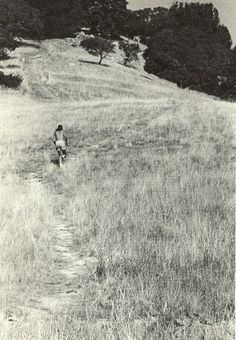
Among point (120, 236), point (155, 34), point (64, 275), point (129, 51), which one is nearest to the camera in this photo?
→ point (64, 275)

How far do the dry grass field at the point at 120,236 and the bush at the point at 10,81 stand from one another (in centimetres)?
2075

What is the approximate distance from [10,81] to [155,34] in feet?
136

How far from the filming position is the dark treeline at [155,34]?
2697 inches

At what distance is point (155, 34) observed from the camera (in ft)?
260

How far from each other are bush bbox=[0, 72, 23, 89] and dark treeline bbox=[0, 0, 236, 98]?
18.6 metres

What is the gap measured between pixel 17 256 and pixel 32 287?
3.05ft

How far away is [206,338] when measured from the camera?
499cm

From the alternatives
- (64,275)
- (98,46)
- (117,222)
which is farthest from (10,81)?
(64,275)

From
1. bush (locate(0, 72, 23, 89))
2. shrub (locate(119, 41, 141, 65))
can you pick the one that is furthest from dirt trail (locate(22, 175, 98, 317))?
shrub (locate(119, 41, 141, 65))

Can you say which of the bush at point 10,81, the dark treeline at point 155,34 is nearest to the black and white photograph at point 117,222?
the bush at point 10,81

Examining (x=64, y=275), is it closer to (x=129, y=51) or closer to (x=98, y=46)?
(x=98, y=46)

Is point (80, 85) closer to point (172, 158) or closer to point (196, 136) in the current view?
point (196, 136)

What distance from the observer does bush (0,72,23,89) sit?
4231cm

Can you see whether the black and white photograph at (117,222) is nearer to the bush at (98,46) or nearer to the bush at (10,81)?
the bush at (10,81)
